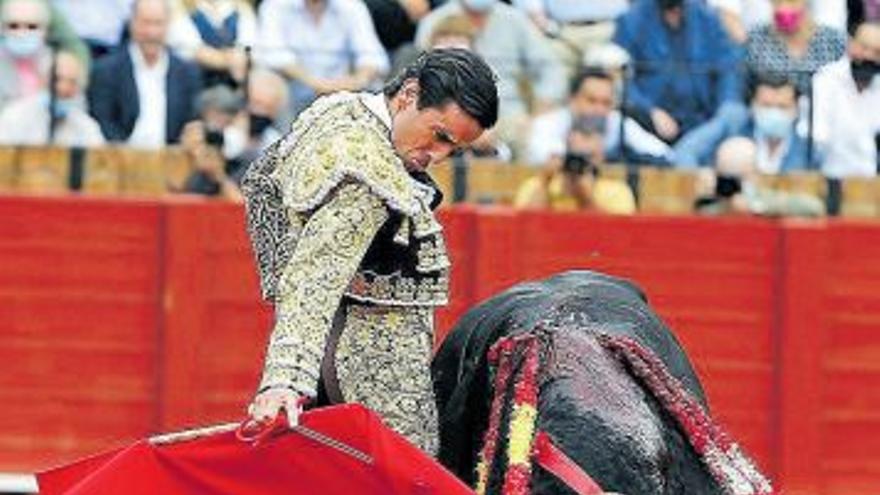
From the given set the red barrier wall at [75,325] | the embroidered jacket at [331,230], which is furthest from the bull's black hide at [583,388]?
the red barrier wall at [75,325]

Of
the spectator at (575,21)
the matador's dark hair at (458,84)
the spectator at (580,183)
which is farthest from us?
the spectator at (575,21)

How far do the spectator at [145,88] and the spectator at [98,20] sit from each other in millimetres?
104

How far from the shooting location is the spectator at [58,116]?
9883mm

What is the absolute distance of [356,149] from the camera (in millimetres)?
5156

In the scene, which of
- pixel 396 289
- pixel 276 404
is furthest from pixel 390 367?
pixel 276 404

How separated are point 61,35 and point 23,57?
154 millimetres

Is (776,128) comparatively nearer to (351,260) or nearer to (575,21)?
(575,21)

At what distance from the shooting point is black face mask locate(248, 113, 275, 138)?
9.90m

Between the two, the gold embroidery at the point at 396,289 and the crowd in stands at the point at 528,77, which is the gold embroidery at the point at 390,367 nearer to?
the gold embroidery at the point at 396,289

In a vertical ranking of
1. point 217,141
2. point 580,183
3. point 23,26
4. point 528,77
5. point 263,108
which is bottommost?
point 580,183

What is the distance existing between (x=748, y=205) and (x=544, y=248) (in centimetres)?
72

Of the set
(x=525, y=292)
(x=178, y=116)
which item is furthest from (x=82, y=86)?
(x=525, y=292)

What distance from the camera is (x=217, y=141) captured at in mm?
9867

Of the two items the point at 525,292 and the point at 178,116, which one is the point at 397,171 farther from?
the point at 178,116
